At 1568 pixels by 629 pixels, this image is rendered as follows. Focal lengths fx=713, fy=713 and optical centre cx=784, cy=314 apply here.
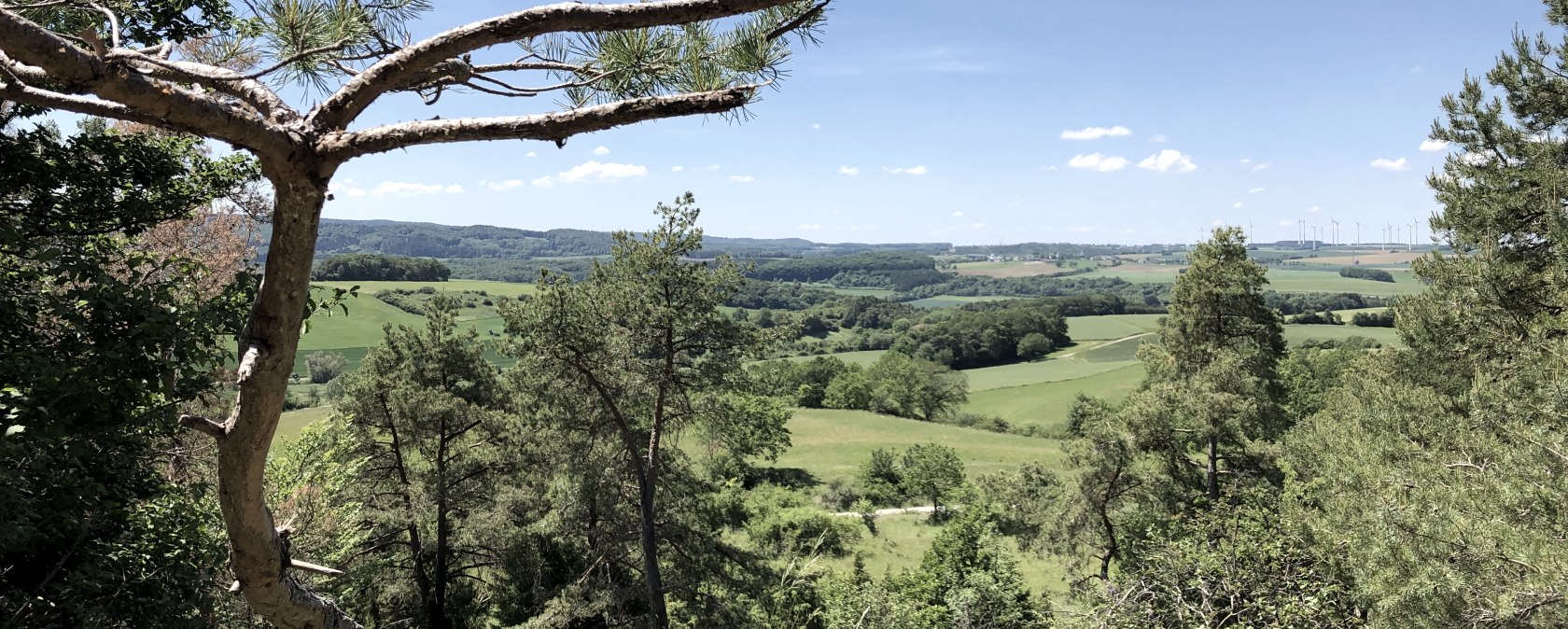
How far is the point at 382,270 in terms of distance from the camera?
75.6 m

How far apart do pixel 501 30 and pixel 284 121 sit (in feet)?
2.22

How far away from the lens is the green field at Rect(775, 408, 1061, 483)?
39375 mm

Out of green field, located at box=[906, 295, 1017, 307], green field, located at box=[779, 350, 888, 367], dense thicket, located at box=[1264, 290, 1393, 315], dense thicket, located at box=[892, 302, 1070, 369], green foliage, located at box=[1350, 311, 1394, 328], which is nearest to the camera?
green foliage, located at box=[1350, 311, 1394, 328]

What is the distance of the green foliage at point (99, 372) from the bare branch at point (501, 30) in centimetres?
170

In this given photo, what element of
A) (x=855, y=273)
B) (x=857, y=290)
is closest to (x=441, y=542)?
(x=857, y=290)

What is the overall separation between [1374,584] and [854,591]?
8652 mm

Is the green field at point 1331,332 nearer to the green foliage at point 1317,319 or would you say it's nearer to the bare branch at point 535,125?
the green foliage at point 1317,319

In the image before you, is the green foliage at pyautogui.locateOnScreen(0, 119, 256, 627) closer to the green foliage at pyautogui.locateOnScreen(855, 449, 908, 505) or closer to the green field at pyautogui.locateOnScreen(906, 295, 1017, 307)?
the green foliage at pyautogui.locateOnScreen(855, 449, 908, 505)

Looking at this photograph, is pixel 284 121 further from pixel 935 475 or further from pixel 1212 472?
pixel 935 475

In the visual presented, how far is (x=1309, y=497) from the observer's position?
11.0 meters

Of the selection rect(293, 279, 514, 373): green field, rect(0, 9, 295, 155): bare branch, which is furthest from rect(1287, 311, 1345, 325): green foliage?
rect(0, 9, 295, 155): bare branch

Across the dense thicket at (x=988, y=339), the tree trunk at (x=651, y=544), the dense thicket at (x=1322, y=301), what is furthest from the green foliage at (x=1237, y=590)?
the dense thicket at (x=1322, y=301)

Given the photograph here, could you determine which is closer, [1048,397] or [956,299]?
[1048,397]

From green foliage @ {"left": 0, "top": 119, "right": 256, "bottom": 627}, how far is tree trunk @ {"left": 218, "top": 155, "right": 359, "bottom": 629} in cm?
97
